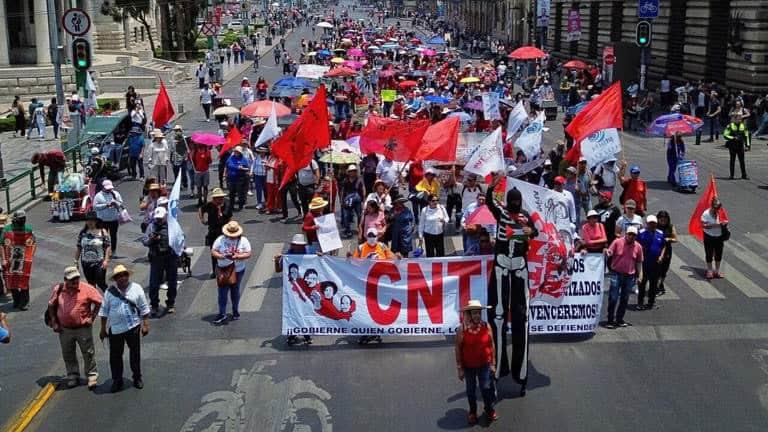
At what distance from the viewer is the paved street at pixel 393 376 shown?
10.2m

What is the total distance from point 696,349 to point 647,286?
9.80ft

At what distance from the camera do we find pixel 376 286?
12664 millimetres

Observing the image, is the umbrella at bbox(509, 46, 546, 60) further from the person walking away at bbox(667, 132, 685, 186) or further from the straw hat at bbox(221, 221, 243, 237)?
the straw hat at bbox(221, 221, 243, 237)

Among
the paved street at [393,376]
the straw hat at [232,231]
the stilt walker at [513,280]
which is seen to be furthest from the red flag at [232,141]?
the stilt walker at [513,280]

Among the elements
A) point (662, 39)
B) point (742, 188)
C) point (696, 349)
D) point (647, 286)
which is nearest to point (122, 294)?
point (696, 349)

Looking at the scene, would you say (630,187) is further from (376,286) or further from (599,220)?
(376,286)

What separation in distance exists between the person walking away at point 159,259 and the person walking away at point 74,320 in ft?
8.16

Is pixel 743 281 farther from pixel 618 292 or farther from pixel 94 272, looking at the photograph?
pixel 94 272

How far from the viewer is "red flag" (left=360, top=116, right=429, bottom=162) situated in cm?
1812

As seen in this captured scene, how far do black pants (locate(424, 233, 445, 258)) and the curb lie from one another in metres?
6.33

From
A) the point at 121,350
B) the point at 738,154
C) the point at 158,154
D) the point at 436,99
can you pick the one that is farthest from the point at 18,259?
the point at 436,99

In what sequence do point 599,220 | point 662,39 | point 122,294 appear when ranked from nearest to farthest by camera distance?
1. point 122,294
2. point 599,220
3. point 662,39

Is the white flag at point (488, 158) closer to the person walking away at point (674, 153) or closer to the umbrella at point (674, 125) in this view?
the umbrella at point (674, 125)

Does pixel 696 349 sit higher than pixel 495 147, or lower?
lower
